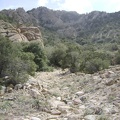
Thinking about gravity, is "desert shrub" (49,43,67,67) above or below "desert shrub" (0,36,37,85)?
below

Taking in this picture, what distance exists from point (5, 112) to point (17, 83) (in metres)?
5.42

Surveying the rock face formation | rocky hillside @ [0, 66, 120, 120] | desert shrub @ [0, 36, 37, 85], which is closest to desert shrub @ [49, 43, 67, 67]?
the rock face formation

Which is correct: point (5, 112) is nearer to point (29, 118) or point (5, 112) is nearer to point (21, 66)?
point (29, 118)

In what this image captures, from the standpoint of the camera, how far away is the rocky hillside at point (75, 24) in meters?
90.6

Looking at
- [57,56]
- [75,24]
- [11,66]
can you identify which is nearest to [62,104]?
[11,66]

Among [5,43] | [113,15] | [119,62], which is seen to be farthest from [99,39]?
[5,43]

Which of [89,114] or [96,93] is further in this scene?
[96,93]

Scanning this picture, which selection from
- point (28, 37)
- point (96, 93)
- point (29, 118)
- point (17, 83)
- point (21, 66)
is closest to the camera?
point (29, 118)

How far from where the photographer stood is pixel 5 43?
18.9m

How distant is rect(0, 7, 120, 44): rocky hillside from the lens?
90.6m

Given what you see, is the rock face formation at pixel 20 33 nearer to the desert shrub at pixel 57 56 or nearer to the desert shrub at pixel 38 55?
the desert shrub at pixel 57 56

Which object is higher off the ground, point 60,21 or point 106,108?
point 60,21

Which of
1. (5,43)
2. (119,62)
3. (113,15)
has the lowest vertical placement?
(119,62)

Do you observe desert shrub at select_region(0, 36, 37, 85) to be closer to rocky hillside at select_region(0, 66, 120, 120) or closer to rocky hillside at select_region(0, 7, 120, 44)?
rocky hillside at select_region(0, 66, 120, 120)
